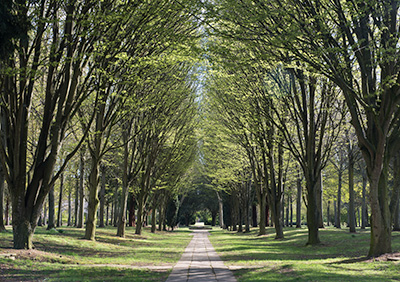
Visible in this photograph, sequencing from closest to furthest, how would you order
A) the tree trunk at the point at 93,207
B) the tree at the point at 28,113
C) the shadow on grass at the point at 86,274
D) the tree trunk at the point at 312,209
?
the shadow on grass at the point at 86,274
the tree at the point at 28,113
the tree trunk at the point at 312,209
the tree trunk at the point at 93,207

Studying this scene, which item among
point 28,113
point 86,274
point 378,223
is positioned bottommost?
point 86,274

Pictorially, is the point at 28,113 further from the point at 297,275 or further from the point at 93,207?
the point at 297,275

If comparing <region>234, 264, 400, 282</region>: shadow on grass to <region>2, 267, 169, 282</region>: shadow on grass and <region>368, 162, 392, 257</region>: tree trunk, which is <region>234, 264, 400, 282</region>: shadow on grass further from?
<region>368, 162, 392, 257</region>: tree trunk

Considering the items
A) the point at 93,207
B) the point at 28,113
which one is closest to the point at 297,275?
the point at 28,113

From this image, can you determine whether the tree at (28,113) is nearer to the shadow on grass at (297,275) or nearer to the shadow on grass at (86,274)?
the shadow on grass at (86,274)

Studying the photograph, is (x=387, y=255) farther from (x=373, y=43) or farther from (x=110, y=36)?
(x=110, y=36)

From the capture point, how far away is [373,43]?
36.4 ft

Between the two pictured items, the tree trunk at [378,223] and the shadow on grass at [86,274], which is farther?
the tree trunk at [378,223]

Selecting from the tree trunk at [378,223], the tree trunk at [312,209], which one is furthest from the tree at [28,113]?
the tree trunk at [312,209]

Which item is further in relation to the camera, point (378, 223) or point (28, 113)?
point (28, 113)

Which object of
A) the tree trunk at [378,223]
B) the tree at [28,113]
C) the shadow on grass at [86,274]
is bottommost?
the shadow on grass at [86,274]

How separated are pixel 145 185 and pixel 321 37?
67.9 feet

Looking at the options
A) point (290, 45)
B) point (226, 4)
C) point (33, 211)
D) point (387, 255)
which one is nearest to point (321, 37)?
point (290, 45)

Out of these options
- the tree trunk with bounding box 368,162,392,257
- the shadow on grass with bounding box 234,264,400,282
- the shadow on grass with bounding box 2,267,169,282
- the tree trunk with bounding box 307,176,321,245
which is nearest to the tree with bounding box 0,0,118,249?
the shadow on grass with bounding box 2,267,169,282
